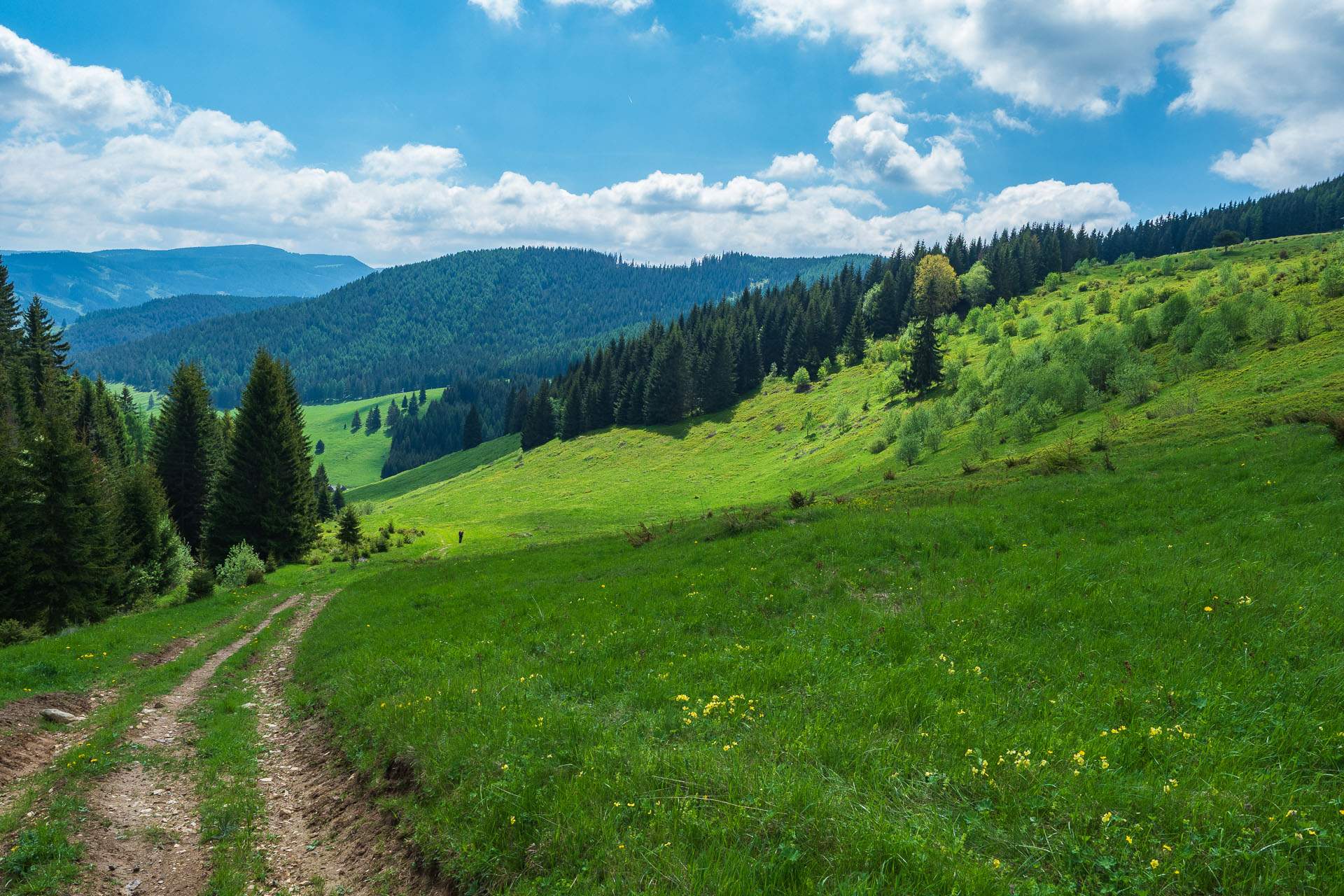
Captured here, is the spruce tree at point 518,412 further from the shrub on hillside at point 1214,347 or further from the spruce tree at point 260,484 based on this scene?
the shrub on hillside at point 1214,347

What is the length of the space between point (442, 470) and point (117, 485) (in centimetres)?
10934

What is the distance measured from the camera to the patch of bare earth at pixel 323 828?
6230 mm

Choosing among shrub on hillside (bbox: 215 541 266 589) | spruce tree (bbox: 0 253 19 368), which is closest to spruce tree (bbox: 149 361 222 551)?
spruce tree (bbox: 0 253 19 368)

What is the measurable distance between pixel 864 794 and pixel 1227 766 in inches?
135

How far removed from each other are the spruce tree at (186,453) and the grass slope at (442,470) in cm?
7823

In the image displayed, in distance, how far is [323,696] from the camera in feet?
41.5

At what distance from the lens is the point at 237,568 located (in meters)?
33.3

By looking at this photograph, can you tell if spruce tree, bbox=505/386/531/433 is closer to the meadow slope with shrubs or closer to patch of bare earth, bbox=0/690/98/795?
the meadow slope with shrubs

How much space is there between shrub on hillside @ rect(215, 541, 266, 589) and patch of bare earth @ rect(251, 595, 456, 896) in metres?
27.2

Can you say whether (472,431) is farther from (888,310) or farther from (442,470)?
(888,310)

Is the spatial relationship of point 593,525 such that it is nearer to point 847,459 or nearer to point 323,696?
point 847,459

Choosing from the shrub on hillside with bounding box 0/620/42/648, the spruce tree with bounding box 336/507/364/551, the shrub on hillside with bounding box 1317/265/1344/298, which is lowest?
the spruce tree with bounding box 336/507/364/551

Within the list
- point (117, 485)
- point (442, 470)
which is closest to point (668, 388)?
point (442, 470)

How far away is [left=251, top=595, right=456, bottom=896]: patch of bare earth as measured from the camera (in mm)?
6230
